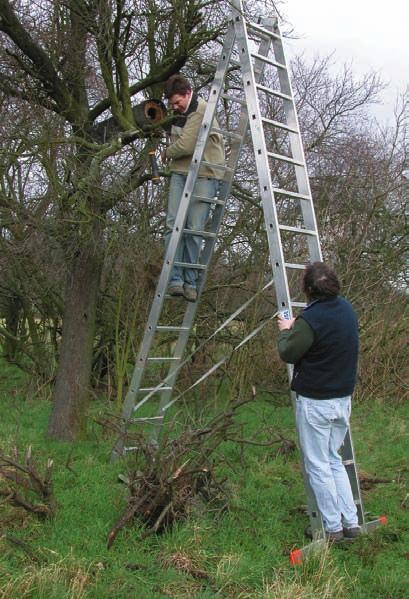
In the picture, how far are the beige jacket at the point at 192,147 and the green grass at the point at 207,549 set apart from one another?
2.28 metres

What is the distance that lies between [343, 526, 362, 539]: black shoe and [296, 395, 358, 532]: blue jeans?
1.0 inches

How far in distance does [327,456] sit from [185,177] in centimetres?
248

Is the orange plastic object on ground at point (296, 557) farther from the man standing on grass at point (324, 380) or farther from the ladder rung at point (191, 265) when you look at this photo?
the ladder rung at point (191, 265)

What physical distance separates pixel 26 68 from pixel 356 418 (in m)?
5.50

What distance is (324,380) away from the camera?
4.07 metres

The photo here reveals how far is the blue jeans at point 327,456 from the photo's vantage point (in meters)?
4.05

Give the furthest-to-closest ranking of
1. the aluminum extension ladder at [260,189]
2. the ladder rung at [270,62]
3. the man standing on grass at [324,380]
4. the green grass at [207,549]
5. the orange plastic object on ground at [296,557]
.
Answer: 1. the ladder rung at [270,62]
2. the aluminum extension ladder at [260,189]
3. the man standing on grass at [324,380]
4. the orange plastic object on ground at [296,557]
5. the green grass at [207,549]

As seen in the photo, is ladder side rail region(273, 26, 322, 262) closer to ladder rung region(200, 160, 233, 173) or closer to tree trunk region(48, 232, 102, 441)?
ladder rung region(200, 160, 233, 173)

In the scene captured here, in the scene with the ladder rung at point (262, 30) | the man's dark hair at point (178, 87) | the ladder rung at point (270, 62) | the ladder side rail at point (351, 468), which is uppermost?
the ladder rung at point (262, 30)

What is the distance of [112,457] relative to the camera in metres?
5.70

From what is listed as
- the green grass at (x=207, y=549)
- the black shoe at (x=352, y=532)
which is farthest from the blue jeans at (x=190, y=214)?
the black shoe at (x=352, y=532)

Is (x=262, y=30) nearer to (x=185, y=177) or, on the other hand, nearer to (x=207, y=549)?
(x=185, y=177)

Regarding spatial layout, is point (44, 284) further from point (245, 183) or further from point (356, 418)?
point (356, 418)

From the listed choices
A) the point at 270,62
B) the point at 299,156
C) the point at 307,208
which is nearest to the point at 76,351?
the point at 307,208
